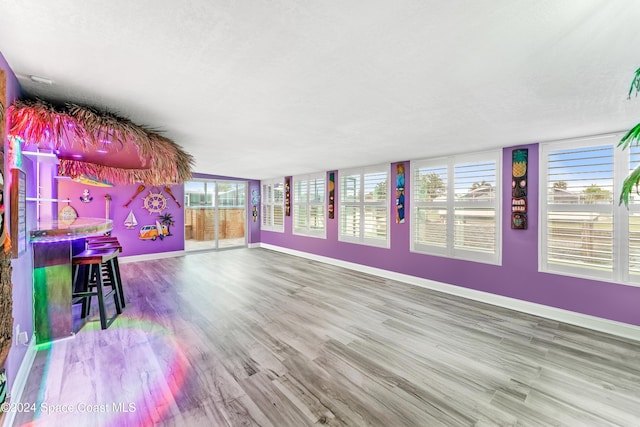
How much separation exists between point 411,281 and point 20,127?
4847mm

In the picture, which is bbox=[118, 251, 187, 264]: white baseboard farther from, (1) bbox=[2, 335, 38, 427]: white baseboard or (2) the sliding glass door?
(1) bbox=[2, 335, 38, 427]: white baseboard

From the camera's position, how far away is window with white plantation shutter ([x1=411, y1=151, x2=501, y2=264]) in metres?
3.63

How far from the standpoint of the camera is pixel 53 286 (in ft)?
7.96

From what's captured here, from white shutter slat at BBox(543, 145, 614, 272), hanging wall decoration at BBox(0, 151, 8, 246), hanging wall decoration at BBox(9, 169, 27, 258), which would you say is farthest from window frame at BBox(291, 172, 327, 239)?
hanging wall decoration at BBox(0, 151, 8, 246)

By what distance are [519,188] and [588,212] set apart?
2.31ft

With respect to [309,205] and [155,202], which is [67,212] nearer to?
[155,202]

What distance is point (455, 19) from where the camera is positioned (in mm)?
1151

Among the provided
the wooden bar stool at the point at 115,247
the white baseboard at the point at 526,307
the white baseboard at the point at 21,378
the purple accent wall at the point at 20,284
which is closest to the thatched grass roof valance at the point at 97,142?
the purple accent wall at the point at 20,284

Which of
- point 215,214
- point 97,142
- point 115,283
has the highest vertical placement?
point 97,142

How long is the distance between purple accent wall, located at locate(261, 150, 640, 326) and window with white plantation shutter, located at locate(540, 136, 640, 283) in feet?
0.33

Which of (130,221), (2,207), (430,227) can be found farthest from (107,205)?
(430,227)

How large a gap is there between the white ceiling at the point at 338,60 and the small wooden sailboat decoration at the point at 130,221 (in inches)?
171

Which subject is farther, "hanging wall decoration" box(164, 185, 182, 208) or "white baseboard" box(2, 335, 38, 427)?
"hanging wall decoration" box(164, 185, 182, 208)

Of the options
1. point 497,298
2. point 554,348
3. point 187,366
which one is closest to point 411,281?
point 497,298
